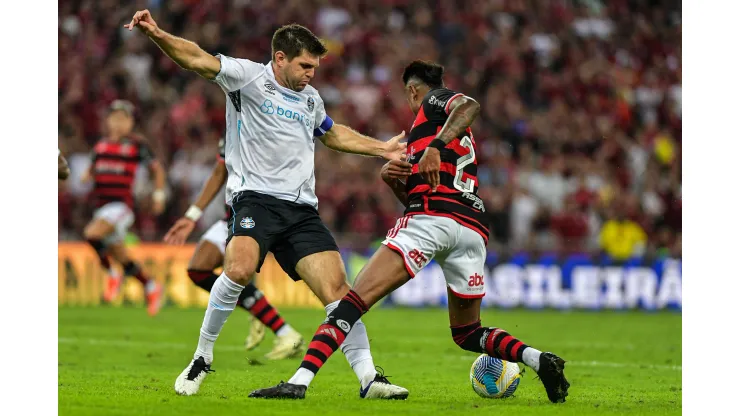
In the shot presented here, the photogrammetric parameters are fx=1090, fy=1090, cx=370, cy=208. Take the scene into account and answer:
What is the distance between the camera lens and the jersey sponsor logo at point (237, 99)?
7.18 m

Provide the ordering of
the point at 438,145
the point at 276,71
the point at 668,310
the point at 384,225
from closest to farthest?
the point at 438,145 < the point at 276,71 < the point at 668,310 < the point at 384,225

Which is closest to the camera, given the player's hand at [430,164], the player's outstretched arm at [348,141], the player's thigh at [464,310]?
the player's hand at [430,164]

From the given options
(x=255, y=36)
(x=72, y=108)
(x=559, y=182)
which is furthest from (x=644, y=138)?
(x=72, y=108)

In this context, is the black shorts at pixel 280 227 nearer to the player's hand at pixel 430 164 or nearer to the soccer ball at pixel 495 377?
the player's hand at pixel 430 164

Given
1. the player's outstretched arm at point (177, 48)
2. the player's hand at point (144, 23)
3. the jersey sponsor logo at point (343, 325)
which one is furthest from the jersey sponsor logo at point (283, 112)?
the jersey sponsor logo at point (343, 325)

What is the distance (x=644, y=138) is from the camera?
22734mm

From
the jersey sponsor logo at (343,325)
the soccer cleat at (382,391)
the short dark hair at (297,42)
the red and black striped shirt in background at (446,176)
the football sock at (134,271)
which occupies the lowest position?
the soccer cleat at (382,391)

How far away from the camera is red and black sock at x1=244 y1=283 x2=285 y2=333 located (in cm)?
989

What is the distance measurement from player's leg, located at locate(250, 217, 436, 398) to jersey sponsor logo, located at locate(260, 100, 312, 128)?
3.27ft

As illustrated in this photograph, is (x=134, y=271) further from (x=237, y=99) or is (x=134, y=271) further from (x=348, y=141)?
(x=237, y=99)

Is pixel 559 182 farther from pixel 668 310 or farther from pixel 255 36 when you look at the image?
pixel 255 36

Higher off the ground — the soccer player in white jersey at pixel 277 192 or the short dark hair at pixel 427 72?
the short dark hair at pixel 427 72
